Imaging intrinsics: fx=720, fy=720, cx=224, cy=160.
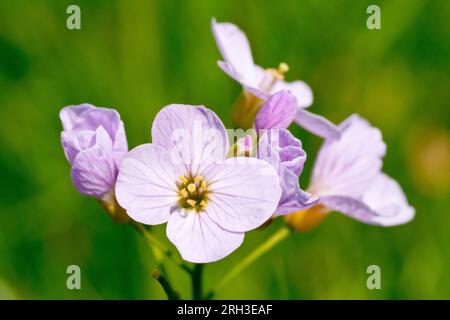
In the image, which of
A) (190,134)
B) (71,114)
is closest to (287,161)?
(190,134)

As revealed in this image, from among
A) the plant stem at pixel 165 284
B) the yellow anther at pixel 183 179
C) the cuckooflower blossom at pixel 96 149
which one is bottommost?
the plant stem at pixel 165 284

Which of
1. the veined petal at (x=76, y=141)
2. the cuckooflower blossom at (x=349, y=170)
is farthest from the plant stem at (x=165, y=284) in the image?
the cuckooflower blossom at (x=349, y=170)

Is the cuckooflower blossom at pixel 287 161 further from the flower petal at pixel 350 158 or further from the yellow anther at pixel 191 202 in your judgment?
the flower petal at pixel 350 158

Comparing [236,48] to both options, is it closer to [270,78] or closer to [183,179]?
[270,78]

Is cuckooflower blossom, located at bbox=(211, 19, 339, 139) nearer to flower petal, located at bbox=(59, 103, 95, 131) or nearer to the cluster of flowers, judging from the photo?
the cluster of flowers

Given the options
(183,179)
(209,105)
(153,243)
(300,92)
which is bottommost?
(153,243)

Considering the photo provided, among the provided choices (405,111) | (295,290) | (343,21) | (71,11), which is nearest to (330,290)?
(295,290)
